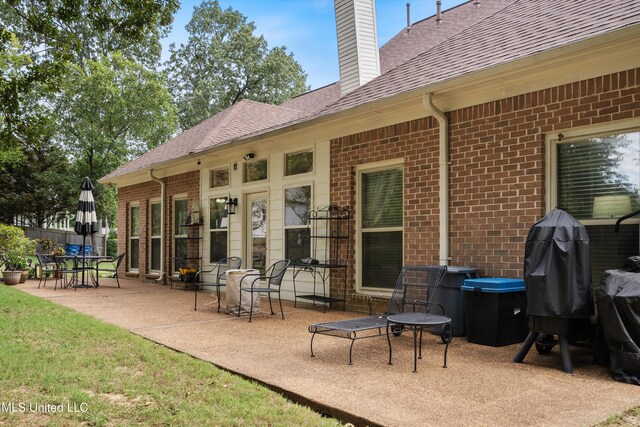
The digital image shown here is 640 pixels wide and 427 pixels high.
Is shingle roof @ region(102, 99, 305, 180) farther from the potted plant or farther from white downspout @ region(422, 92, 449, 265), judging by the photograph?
white downspout @ region(422, 92, 449, 265)

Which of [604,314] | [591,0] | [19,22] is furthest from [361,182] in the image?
[19,22]

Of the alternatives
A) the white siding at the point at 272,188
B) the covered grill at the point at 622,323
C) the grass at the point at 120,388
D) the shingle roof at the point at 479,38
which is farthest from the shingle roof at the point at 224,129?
the covered grill at the point at 622,323

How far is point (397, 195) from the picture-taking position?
7.42 meters

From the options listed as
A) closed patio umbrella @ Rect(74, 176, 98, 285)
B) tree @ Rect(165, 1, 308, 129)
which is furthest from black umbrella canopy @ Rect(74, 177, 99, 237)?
tree @ Rect(165, 1, 308, 129)

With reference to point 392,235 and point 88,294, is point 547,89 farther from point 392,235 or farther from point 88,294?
point 88,294


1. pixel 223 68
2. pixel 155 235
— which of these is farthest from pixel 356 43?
pixel 223 68

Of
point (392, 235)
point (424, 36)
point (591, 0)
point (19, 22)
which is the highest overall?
point (19, 22)

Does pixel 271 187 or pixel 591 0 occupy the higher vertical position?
pixel 591 0

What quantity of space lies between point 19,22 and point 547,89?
90.2ft

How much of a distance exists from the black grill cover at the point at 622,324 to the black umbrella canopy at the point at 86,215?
11.4 m

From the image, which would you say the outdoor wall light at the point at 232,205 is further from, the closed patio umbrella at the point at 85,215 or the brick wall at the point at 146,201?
the closed patio umbrella at the point at 85,215

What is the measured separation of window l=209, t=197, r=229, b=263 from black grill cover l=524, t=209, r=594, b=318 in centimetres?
745

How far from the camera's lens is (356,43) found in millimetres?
9156

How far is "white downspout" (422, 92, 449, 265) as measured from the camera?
6.51 meters
